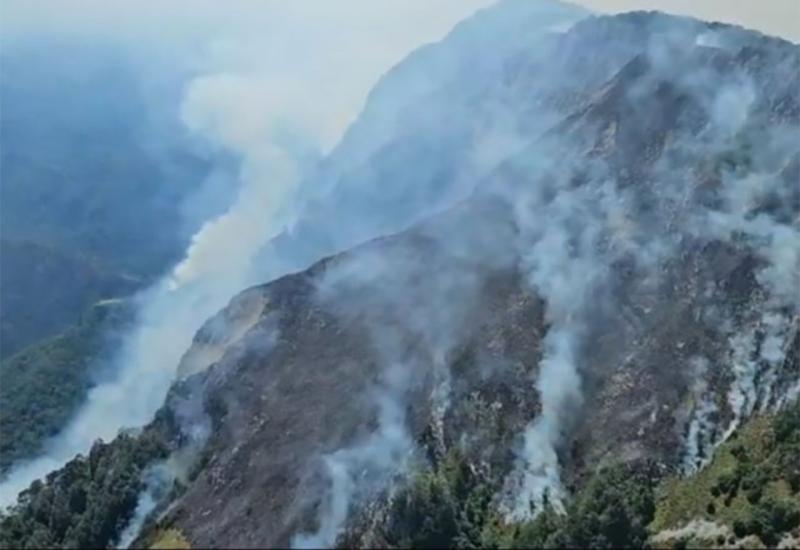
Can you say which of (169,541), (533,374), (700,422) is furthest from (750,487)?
(169,541)

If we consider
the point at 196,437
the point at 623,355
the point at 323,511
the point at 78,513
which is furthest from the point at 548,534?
the point at 78,513

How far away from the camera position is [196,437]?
465 ft

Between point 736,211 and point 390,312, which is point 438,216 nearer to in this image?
point 390,312

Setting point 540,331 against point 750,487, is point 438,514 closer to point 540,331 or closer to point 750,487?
point 750,487

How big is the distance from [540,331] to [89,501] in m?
50.1

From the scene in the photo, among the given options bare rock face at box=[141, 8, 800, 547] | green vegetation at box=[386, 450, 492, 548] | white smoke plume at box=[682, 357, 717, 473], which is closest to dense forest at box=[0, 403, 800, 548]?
green vegetation at box=[386, 450, 492, 548]

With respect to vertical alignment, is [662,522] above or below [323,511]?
below

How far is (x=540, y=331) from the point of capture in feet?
483

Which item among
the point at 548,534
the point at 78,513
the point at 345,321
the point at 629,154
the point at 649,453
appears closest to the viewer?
the point at 548,534

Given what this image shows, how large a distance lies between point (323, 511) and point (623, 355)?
39.7m

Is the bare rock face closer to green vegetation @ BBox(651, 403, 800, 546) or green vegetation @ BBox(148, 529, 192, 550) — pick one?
green vegetation @ BBox(148, 529, 192, 550)

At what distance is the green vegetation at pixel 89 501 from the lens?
131375 mm

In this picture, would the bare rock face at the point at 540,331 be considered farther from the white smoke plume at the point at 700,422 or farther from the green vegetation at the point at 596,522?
the green vegetation at the point at 596,522

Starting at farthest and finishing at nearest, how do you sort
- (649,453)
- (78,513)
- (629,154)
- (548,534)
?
(629,154) → (78,513) → (649,453) → (548,534)
